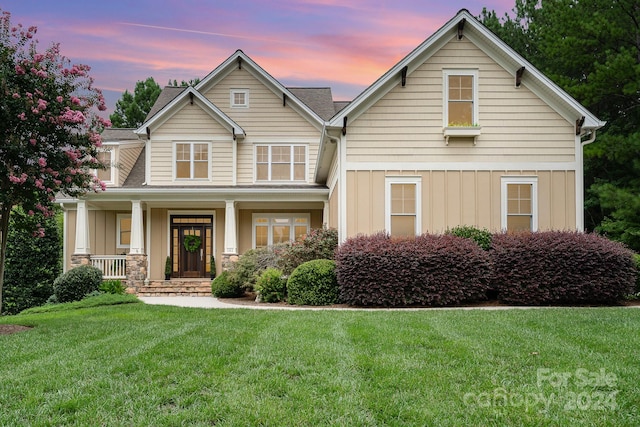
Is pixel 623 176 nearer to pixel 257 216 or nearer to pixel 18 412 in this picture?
pixel 257 216

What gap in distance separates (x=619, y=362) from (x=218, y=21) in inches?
668

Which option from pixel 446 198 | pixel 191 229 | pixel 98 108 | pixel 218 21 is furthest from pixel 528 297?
pixel 218 21

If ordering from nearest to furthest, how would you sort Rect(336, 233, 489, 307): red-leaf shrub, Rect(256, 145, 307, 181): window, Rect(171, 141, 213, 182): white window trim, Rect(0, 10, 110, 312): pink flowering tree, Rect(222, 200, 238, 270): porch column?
Rect(0, 10, 110, 312): pink flowering tree → Rect(336, 233, 489, 307): red-leaf shrub → Rect(222, 200, 238, 270): porch column → Rect(171, 141, 213, 182): white window trim → Rect(256, 145, 307, 181): window

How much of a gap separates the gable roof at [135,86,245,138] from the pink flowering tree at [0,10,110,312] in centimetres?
947

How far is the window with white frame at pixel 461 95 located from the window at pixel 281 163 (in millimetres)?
7416

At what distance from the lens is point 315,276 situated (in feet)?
40.3

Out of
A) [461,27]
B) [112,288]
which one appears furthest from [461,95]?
[112,288]

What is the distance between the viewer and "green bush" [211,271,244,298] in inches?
612

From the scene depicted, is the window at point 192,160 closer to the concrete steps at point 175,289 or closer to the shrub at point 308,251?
the concrete steps at point 175,289

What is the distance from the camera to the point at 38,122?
840cm

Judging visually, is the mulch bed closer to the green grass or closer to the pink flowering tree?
the green grass

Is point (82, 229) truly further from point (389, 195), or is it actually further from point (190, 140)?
point (389, 195)

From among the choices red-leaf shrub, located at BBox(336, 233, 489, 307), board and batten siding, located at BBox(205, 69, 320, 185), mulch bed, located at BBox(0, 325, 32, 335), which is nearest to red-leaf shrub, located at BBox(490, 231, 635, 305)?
red-leaf shrub, located at BBox(336, 233, 489, 307)

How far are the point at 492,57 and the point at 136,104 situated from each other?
27379 millimetres
